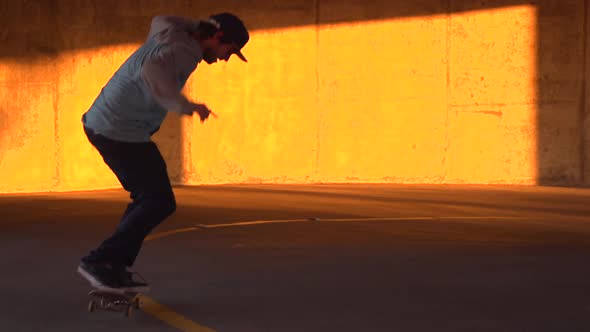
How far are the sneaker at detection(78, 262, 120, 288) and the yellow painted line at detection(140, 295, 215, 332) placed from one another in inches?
10.5

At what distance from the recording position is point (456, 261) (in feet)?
26.2

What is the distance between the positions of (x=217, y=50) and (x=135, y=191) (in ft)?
3.00

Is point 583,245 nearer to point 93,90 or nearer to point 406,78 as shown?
point 406,78

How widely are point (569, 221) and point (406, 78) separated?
6093mm

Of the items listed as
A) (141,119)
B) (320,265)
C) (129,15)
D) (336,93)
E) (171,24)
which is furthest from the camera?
(336,93)

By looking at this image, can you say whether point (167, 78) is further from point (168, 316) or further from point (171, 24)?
point (168, 316)

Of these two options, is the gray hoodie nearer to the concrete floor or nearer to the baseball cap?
the baseball cap

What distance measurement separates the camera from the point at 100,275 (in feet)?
19.0

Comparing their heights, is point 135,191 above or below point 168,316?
above

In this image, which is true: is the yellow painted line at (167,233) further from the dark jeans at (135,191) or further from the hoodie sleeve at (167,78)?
the hoodie sleeve at (167,78)

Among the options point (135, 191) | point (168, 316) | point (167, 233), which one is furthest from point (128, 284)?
point (167, 233)

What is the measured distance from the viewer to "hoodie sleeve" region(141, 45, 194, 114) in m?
5.16

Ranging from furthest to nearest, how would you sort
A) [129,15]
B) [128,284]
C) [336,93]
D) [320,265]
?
1. [336,93]
2. [129,15]
3. [320,265]
4. [128,284]

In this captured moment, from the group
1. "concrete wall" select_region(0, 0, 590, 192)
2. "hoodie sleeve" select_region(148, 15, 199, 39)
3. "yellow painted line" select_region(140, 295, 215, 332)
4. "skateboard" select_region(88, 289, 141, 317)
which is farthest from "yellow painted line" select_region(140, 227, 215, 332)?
"concrete wall" select_region(0, 0, 590, 192)
